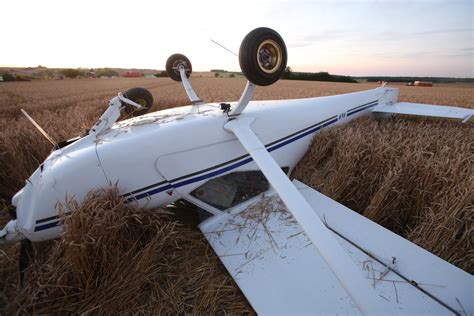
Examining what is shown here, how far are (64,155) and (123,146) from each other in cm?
58

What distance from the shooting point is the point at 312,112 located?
3746 millimetres

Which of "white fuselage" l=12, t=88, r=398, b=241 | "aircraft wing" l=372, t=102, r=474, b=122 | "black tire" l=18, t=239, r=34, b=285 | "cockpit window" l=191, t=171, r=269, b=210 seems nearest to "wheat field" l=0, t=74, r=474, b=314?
"black tire" l=18, t=239, r=34, b=285

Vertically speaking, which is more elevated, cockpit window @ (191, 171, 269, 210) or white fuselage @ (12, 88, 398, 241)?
white fuselage @ (12, 88, 398, 241)

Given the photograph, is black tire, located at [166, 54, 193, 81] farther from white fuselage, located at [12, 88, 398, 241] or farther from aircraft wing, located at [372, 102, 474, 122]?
aircraft wing, located at [372, 102, 474, 122]

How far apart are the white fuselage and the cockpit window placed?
8cm

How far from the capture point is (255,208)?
271 cm

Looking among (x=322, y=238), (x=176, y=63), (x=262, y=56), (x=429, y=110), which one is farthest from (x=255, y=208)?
(x=429, y=110)

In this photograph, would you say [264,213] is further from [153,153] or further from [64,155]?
[64,155]

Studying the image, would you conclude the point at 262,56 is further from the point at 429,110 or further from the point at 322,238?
the point at 429,110

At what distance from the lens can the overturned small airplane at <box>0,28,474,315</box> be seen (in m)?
1.68

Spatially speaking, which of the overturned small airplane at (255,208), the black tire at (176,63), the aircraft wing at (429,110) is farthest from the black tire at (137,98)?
the aircraft wing at (429,110)

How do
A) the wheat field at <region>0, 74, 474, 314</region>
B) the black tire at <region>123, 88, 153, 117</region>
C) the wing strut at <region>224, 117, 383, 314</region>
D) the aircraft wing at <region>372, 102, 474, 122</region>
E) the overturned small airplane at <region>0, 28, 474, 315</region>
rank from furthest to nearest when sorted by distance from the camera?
the aircraft wing at <region>372, 102, 474, 122</region>, the black tire at <region>123, 88, 153, 117</region>, the wheat field at <region>0, 74, 474, 314</region>, the overturned small airplane at <region>0, 28, 474, 315</region>, the wing strut at <region>224, 117, 383, 314</region>

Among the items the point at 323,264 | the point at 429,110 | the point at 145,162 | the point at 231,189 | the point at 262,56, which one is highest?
the point at 262,56

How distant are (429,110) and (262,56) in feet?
15.2
